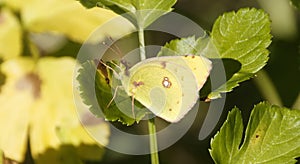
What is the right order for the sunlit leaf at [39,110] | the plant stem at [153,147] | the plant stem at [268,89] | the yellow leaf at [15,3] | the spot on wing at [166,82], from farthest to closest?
the plant stem at [268,89], the yellow leaf at [15,3], the sunlit leaf at [39,110], the spot on wing at [166,82], the plant stem at [153,147]

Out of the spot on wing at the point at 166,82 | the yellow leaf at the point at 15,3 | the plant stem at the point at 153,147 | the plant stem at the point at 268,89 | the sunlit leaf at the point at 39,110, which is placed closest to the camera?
the plant stem at the point at 153,147

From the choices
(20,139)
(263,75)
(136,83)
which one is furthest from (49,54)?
(263,75)

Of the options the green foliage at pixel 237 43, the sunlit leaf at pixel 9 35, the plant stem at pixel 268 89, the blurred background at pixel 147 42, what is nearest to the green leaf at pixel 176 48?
the green foliage at pixel 237 43

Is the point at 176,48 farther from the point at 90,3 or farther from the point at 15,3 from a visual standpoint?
the point at 15,3

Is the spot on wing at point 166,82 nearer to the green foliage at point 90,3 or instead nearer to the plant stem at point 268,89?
the green foliage at point 90,3

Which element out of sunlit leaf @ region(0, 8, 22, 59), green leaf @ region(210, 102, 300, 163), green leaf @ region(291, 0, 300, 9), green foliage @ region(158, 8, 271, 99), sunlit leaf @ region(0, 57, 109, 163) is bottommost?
sunlit leaf @ region(0, 57, 109, 163)

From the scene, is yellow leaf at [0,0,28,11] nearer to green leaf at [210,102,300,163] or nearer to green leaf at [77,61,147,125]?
green leaf at [77,61,147,125]

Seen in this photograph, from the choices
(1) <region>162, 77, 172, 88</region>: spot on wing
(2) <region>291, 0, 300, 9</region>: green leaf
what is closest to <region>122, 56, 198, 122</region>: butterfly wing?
(1) <region>162, 77, 172, 88</region>: spot on wing
